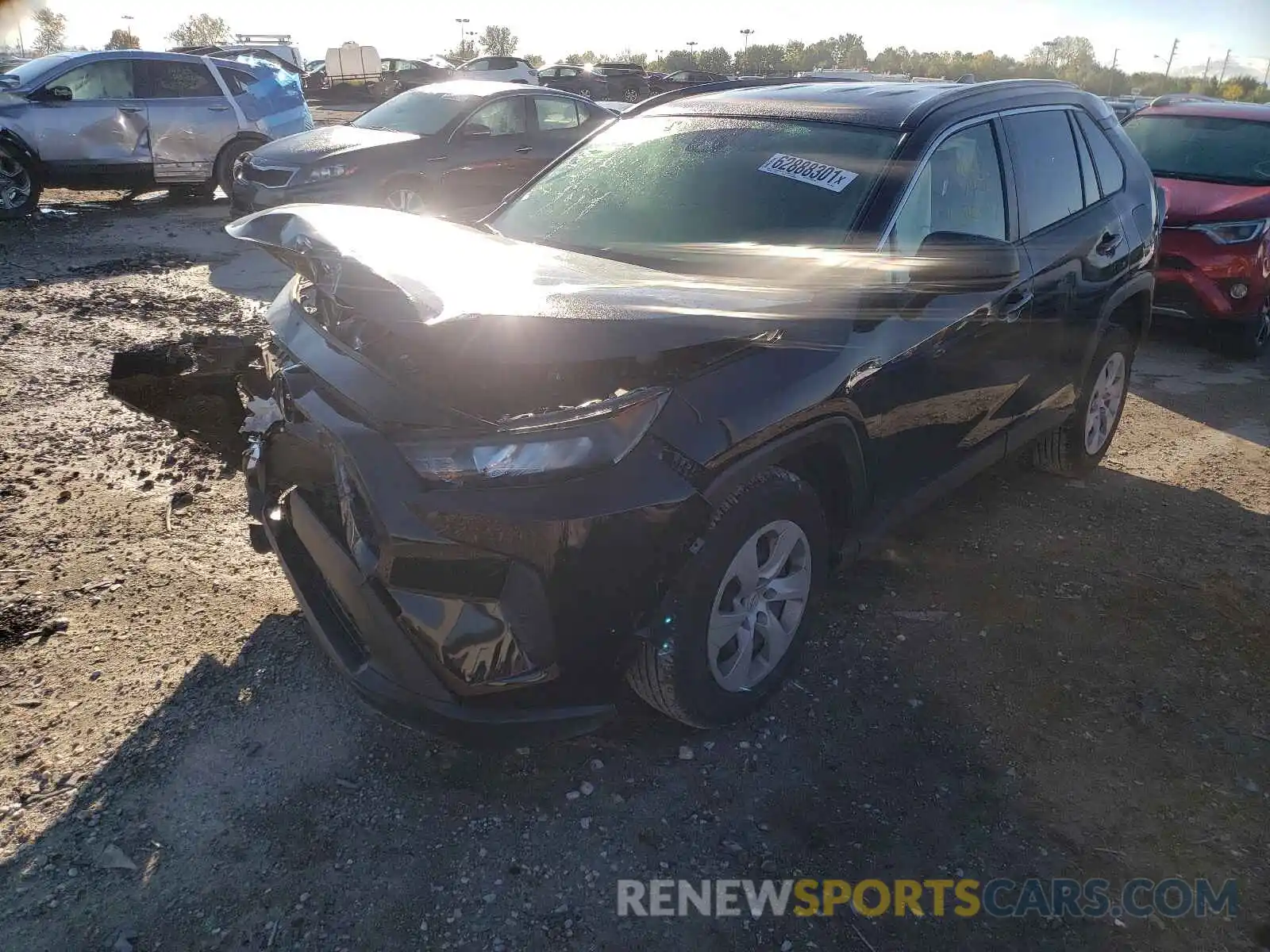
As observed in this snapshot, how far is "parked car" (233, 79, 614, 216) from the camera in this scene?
866 centimetres

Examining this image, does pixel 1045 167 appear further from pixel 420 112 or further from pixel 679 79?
pixel 679 79

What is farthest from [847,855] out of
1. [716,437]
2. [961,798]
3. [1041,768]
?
[716,437]

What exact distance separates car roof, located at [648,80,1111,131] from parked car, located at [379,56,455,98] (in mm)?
28046

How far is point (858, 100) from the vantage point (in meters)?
3.45

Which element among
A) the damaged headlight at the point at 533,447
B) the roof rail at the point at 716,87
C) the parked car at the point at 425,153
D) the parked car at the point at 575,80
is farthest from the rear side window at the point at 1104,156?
the parked car at the point at 575,80

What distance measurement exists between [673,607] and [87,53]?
37.8ft

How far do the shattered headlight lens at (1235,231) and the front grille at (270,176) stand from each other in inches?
310

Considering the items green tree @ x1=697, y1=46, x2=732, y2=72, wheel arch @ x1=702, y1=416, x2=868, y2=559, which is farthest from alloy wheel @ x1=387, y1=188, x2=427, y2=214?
green tree @ x1=697, y1=46, x2=732, y2=72

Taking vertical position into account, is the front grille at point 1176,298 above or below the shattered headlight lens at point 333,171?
below

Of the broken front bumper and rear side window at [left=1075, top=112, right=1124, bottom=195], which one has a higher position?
rear side window at [left=1075, top=112, right=1124, bottom=195]

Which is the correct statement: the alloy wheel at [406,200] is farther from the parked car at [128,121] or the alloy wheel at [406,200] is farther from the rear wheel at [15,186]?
the rear wheel at [15,186]

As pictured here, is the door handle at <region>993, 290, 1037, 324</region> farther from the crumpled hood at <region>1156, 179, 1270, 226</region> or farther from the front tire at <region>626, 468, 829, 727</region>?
the crumpled hood at <region>1156, 179, 1270, 226</region>

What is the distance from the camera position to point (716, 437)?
7.55ft

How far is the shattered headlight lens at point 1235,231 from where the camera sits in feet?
21.3
